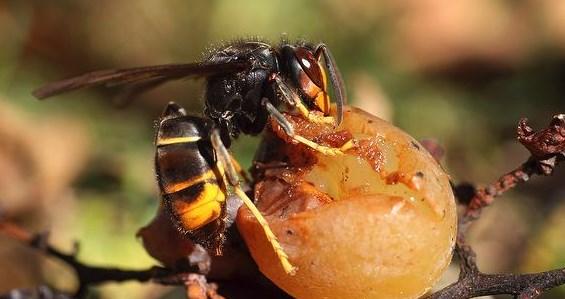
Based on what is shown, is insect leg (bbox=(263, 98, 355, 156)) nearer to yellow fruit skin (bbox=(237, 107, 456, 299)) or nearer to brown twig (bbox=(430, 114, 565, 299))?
yellow fruit skin (bbox=(237, 107, 456, 299))

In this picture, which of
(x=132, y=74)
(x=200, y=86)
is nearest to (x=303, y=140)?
(x=132, y=74)

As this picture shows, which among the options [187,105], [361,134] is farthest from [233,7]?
[361,134]

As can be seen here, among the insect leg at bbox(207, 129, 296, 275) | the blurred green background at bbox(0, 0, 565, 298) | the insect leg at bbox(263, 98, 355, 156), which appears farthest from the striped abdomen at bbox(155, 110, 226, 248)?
the blurred green background at bbox(0, 0, 565, 298)

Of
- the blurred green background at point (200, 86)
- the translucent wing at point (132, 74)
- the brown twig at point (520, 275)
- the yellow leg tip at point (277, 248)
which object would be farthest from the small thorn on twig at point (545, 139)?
the blurred green background at point (200, 86)

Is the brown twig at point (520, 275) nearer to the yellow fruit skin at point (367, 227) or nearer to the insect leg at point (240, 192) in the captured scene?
the yellow fruit skin at point (367, 227)

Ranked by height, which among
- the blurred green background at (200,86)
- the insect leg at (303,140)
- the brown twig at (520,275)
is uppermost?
the insect leg at (303,140)

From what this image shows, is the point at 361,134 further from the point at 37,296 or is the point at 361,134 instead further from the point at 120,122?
the point at 120,122

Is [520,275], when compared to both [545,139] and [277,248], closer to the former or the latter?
[545,139]
